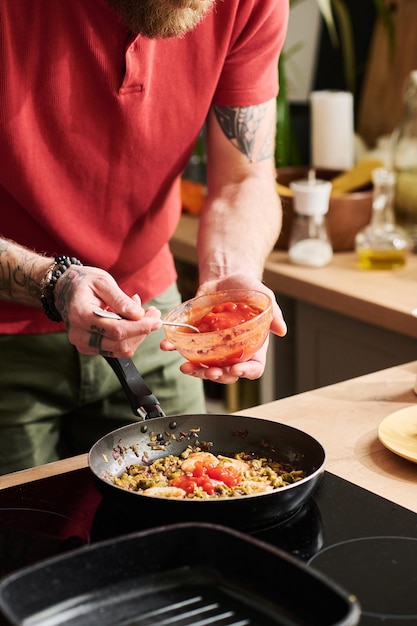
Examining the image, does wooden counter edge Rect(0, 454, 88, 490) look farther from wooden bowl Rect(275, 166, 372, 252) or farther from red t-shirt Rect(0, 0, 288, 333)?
wooden bowl Rect(275, 166, 372, 252)

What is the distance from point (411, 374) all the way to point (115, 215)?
0.57 metres

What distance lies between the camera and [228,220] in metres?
1.72

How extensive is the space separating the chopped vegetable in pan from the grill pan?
6.0 inches

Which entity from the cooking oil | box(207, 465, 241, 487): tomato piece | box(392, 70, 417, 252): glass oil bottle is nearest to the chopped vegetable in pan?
box(207, 465, 241, 487): tomato piece

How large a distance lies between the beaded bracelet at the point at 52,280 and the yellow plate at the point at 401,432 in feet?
1.61

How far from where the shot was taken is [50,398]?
68.4 inches

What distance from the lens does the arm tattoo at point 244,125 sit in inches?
68.6

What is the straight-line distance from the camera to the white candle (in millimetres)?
2809

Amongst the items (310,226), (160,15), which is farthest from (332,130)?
(160,15)

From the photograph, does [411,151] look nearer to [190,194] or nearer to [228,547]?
[190,194]

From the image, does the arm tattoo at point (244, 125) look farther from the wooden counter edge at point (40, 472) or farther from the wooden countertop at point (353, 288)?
the wooden counter edge at point (40, 472)

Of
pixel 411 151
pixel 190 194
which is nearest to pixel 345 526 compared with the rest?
pixel 411 151

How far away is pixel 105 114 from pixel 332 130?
1.41 metres

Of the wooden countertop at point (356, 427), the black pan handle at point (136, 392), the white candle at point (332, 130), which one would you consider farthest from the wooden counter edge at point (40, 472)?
the white candle at point (332, 130)
